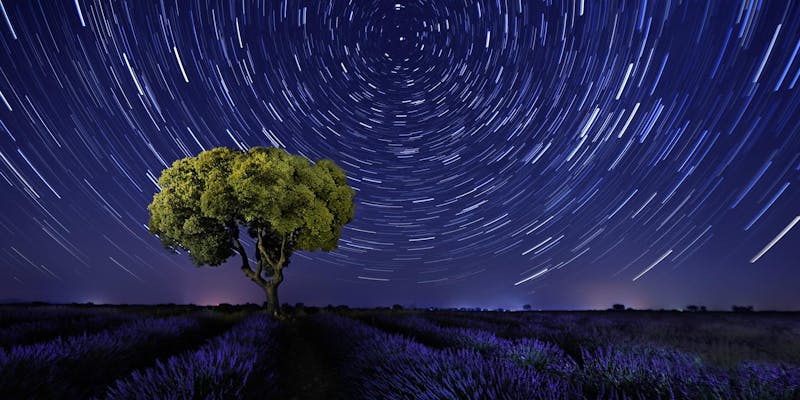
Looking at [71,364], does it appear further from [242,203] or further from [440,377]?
[242,203]

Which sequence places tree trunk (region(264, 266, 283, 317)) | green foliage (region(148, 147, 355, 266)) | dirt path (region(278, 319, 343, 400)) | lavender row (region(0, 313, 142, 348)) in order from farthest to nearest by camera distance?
tree trunk (region(264, 266, 283, 317)) < green foliage (region(148, 147, 355, 266)) < lavender row (region(0, 313, 142, 348)) < dirt path (region(278, 319, 343, 400))

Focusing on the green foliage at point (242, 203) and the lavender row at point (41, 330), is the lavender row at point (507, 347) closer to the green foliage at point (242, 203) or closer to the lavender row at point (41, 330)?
the lavender row at point (41, 330)

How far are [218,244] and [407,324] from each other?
39.6 feet

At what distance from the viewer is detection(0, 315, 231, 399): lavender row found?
3.85 m

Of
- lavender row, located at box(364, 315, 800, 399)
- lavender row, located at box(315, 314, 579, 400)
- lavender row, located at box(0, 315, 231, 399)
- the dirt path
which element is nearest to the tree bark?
the dirt path

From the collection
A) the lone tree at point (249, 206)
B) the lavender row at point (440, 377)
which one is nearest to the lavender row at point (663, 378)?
the lavender row at point (440, 377)

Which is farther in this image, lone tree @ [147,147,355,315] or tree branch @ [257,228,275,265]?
tree branch @ [257,228,275,265]

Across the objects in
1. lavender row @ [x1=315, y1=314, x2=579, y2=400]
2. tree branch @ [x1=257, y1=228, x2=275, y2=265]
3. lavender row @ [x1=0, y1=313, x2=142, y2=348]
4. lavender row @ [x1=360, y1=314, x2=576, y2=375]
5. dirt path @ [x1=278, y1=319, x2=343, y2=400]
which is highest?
tree branch @ [x1=257, y1=228, x2=275, y2=265]

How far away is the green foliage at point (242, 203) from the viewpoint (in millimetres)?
16484

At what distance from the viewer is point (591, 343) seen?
8.35 m

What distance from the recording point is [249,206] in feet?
54.9

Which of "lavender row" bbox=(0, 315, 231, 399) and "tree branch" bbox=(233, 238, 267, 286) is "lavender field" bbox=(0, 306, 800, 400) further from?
"tree branch" bbox=(233, 238, 267, 286)

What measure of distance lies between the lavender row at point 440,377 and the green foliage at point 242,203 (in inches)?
441

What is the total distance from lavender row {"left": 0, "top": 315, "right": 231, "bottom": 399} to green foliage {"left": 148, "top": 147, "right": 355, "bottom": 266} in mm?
8961
